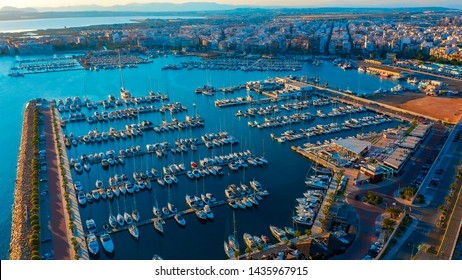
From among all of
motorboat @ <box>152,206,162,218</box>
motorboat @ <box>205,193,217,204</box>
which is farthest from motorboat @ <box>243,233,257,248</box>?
motorboat @ <box>152,206,162,218</box>

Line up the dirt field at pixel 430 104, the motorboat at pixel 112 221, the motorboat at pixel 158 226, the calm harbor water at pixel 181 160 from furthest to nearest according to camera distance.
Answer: the dirt field at pixel 430 104, the motorboat at pixel 112 221, the motorboat at pixel 158 226, the calm harbor water at pixel 181 160

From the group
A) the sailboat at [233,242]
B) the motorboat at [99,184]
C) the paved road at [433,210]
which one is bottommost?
the sailboat at [233,242]

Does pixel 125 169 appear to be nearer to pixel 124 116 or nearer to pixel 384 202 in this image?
pixel 124 116

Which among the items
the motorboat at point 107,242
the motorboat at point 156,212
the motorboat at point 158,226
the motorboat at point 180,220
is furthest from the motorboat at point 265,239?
the motorboat at point 107,242

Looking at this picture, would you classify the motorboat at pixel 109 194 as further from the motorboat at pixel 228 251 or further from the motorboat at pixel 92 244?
the motorboat at pixel 228 251

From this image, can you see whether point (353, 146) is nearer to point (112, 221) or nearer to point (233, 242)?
point (233, 242)

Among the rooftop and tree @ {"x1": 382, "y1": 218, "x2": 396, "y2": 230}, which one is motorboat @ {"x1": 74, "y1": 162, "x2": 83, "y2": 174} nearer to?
the rooftop
